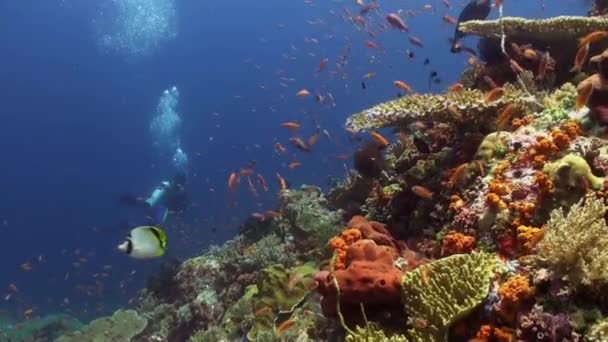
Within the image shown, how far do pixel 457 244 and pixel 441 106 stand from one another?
1962 mm

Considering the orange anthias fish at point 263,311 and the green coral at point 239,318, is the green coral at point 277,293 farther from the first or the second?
the green coral at point 239,318

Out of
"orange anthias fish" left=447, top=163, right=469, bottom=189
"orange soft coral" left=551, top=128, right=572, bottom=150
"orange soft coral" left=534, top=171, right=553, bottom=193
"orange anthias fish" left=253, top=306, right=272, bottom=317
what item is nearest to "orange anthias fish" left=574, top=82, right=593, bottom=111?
"orange soft coral" left=551, top=128, right=572, bottom=150

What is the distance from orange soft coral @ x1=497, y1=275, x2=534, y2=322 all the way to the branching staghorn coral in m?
0.23

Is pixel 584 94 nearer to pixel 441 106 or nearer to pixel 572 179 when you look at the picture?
pixel 572 179

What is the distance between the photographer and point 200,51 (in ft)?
370

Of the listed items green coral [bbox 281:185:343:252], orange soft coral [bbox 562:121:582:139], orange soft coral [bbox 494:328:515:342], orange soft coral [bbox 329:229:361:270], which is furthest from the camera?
green coral [bbox 281:185:343:252]

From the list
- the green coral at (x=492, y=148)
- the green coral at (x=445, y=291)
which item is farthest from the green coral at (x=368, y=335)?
the green coral at (x=492, y=148)

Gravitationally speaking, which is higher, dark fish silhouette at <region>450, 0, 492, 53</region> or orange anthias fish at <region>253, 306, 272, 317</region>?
dark fish silhouette at <region>450, 0, 492, 53</region>

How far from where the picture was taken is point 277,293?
312 inches

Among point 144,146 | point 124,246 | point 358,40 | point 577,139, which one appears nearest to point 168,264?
point 124,246

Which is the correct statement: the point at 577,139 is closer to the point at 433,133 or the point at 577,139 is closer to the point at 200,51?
the point at 433,133

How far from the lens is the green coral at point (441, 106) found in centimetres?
643

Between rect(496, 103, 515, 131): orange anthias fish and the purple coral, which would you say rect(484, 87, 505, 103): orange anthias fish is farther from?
the purple coral

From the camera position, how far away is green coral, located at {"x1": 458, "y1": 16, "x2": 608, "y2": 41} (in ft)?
22.8
